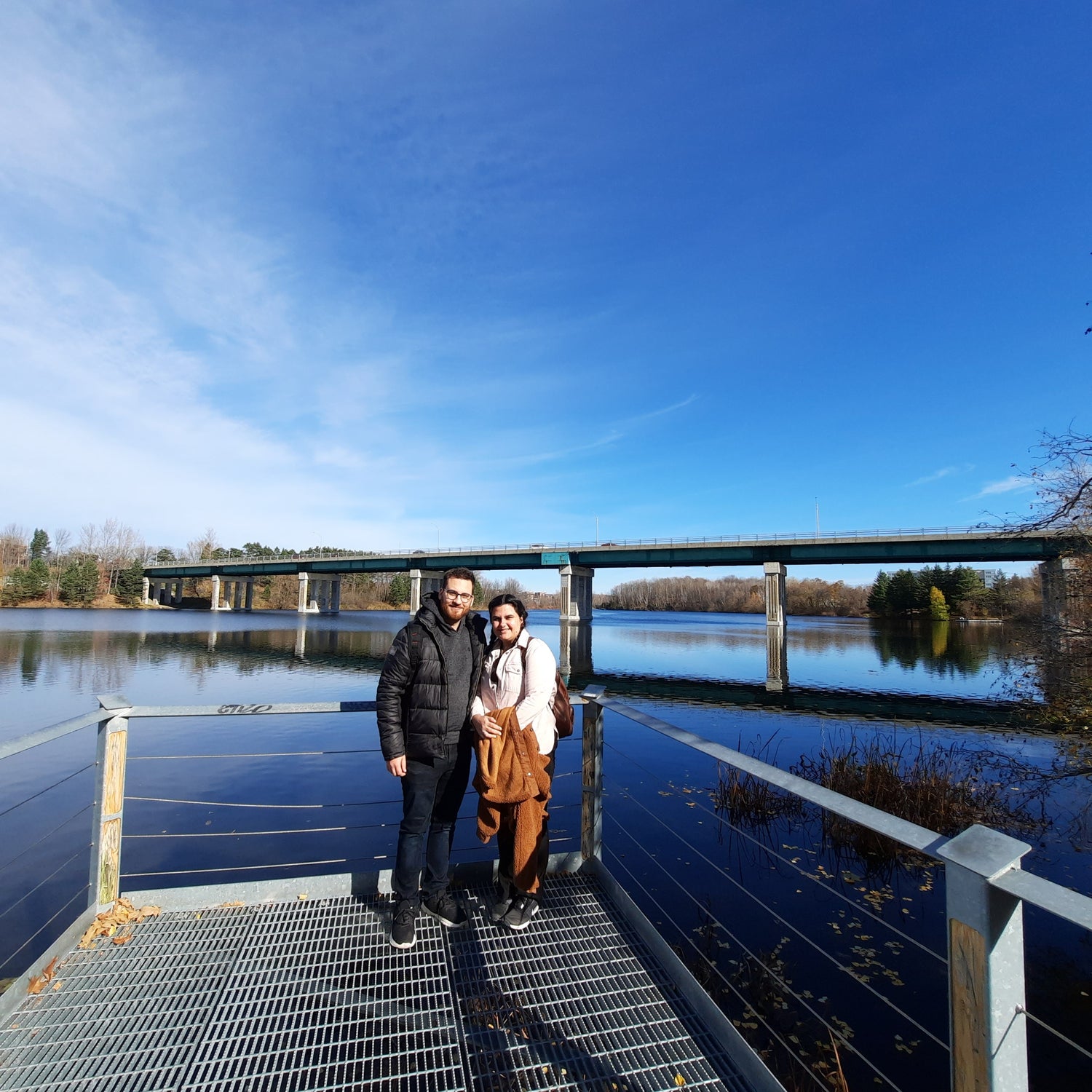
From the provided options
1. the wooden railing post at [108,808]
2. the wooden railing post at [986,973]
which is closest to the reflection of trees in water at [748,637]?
the wooden railing post at [108,808]

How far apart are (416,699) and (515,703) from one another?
2.01ft

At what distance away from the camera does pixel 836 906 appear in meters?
6.76

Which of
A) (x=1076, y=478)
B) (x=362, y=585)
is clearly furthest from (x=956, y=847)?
(x=362, y=585)

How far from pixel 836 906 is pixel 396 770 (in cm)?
573

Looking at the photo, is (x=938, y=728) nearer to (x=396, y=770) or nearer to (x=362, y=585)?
(x=396, y=770)

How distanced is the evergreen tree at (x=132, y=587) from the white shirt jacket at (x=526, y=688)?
99.6 metres

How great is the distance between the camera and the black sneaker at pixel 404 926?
144 inches

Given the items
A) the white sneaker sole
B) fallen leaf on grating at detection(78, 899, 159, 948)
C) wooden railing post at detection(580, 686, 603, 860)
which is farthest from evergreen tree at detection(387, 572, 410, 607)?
the white sneaker sole

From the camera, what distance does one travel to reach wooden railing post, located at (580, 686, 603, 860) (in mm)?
4562

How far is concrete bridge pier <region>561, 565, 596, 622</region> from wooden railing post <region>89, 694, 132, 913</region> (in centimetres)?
4947

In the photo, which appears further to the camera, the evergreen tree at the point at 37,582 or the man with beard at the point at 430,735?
the evergreen tree at the point at 37,582

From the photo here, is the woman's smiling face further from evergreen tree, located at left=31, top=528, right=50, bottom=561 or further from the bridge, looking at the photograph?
evergreen tree, located at left=31, top=528, right=50, bottom=561

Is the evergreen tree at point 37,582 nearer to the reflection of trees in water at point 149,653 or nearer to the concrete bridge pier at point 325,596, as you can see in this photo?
the concrete bridge pier at point 325,596

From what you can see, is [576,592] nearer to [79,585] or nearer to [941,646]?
[941,646]
